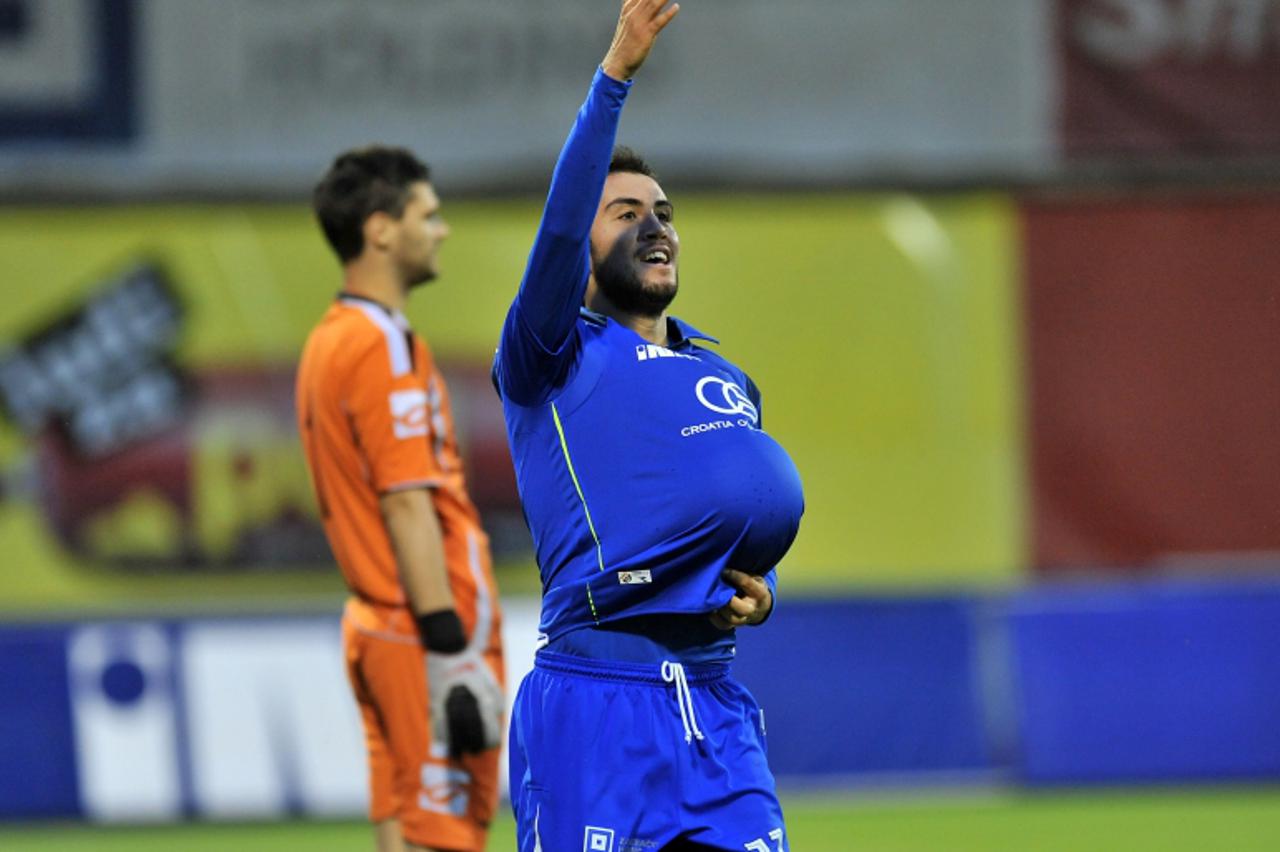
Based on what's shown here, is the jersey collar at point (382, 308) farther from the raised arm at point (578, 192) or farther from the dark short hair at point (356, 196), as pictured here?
the raised arm at point (578, 192)

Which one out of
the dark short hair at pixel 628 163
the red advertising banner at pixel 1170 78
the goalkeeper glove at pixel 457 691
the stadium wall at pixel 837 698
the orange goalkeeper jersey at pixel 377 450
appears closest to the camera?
the dark short hair at pixel 628 163

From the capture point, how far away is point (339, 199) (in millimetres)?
5859

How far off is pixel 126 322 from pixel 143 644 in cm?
288

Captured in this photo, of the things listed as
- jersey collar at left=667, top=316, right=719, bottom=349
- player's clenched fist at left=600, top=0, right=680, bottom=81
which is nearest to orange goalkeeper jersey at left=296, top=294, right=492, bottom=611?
jersey collar at left=667, top=316, right=719, bottom=349

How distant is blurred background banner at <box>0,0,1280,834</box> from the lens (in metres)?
12.1

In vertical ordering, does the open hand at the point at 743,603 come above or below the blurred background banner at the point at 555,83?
below

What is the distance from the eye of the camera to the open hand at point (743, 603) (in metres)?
4.22

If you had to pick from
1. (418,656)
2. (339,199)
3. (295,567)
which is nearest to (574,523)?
(418,656)

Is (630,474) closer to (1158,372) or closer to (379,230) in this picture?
(379,230)

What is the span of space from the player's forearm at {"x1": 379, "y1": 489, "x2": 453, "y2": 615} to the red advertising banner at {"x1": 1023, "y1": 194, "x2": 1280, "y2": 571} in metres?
7.73

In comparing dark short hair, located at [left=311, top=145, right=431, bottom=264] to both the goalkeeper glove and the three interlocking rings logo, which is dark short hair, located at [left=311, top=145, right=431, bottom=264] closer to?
the goalkeeper glove

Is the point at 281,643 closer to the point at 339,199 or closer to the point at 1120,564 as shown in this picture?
the point at 339,199

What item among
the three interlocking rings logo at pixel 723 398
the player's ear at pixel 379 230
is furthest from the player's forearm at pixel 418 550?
the three interlocking rings logo at pixel 723 398

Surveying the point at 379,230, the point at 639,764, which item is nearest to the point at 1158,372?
the point at 379,230
